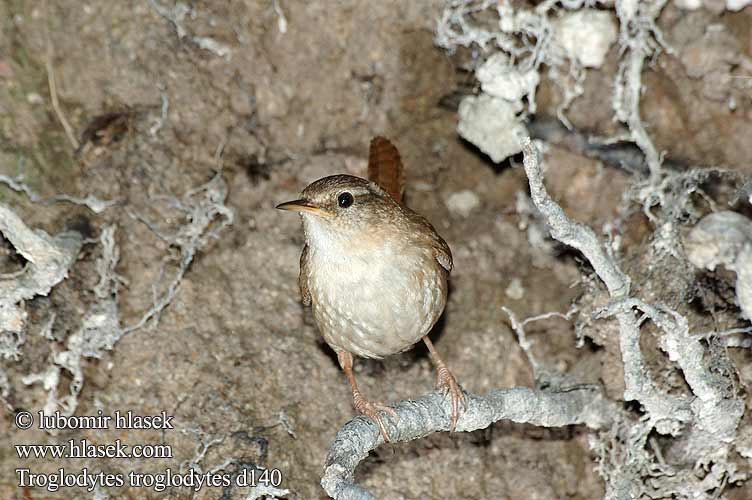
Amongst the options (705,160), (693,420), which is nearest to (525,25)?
(705,160)

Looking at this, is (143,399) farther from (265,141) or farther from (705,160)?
(705,160)

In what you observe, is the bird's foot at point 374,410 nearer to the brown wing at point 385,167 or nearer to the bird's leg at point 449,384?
the bird's leg at point 449,384

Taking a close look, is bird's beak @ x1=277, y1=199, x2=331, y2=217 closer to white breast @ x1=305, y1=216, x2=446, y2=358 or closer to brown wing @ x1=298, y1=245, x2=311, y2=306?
white breast @ x1=305, y1=216, x2=446, y2=358

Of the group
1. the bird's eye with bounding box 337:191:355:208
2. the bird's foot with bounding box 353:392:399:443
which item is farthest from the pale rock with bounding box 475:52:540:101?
the bird's foot with bounding box 353:392:399:443

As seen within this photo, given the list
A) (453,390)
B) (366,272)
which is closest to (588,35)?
(366,272)

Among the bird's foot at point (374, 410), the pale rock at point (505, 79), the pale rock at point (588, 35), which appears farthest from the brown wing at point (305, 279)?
the pale rock at point (588, 35)

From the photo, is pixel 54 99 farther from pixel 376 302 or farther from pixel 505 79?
pixel 505 79
